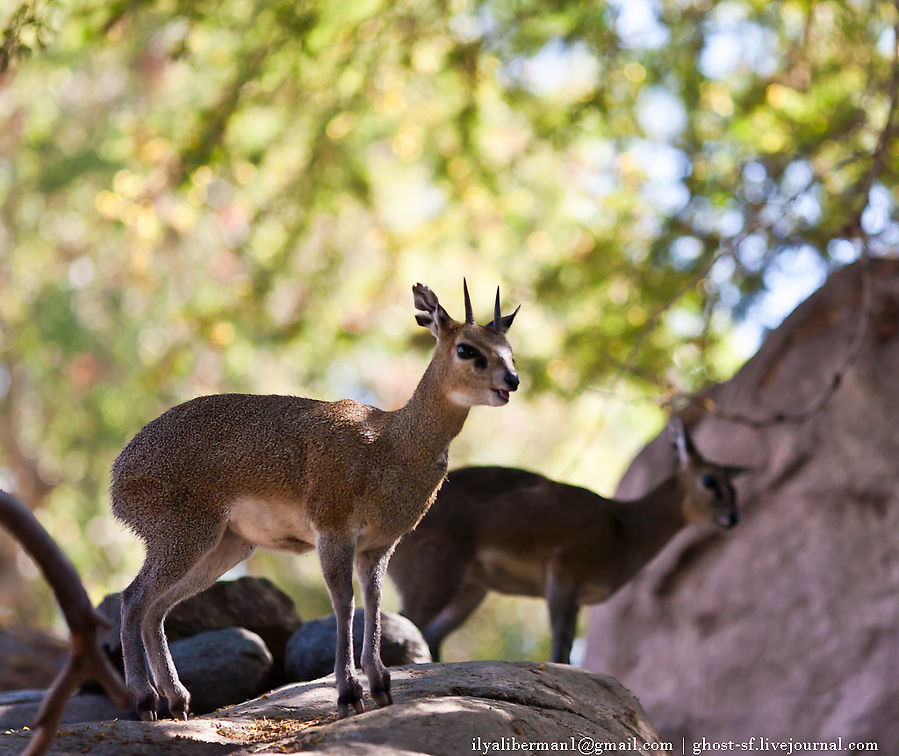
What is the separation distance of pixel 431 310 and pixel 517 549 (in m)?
3.36

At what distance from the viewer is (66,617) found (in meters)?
3.29

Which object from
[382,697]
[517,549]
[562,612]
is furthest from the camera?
[517,549]

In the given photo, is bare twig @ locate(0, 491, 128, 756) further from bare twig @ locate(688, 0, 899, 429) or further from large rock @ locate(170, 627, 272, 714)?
bare twig @ locate(688, 0, 899, 429)

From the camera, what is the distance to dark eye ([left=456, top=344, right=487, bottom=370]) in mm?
5418

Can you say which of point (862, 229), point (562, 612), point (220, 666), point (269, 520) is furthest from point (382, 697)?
point (862, 229)

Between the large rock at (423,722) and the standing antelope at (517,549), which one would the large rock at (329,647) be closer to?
the large rock at (423,722)

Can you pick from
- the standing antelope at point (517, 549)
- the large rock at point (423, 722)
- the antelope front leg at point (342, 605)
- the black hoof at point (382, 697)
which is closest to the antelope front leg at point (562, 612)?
the standing antelope at point (517, 549)

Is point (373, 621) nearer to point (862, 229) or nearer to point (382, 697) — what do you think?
point (382, 697)

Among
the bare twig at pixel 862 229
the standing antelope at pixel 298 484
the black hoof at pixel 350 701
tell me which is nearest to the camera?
the black hoof at pixel 350 701

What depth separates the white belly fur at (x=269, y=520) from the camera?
5480 millimetres

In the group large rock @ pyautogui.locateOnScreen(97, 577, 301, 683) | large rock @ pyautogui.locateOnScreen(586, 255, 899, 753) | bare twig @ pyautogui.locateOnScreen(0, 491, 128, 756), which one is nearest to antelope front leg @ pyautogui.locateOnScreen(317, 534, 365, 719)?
bare twig @ pyautogui.locateOnScreen(0, 491, 128, 756)

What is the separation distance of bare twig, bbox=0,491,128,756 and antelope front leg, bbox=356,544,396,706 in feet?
6.34

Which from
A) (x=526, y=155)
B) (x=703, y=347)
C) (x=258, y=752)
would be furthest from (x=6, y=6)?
(x=258, y=752)

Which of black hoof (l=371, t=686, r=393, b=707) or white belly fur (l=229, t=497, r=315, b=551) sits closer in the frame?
black hoof (l=371, t=686, r=393, b=707)
